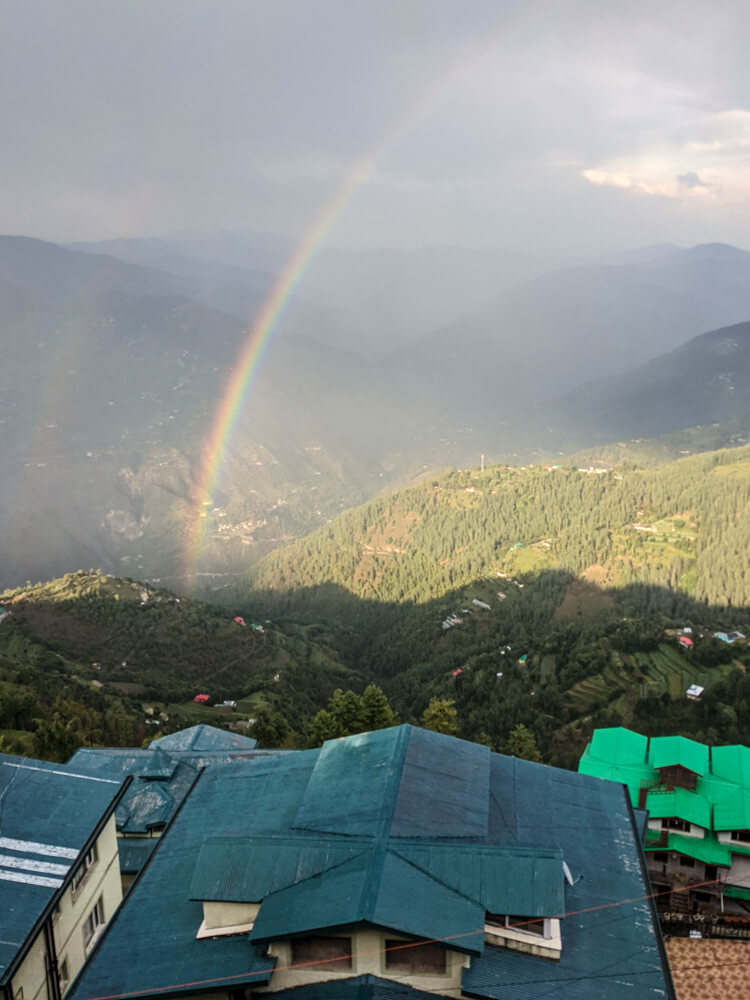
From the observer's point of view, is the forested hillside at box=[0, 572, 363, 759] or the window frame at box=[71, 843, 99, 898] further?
the forested hillside at box=[0, 572, 363, 759]

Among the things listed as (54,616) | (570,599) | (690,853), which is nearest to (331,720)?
(690,853)

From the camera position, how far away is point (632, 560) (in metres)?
123

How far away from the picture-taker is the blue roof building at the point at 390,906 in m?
16.1

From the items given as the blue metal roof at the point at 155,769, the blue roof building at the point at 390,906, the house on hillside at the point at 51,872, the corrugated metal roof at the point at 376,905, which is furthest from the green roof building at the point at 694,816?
the house on hillside at the point at 51,872

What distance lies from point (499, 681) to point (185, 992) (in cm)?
6494

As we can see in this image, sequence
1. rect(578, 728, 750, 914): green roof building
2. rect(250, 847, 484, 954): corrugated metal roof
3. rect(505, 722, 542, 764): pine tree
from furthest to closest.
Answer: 1. rect(505, 722, 542, 764): pine tree
2. rect(578, 728, 750, 914): green roof building
3. rect(250, 847, 484, 954): corrugated metal roof

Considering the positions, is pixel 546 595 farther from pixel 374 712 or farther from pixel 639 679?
pixel 374 712

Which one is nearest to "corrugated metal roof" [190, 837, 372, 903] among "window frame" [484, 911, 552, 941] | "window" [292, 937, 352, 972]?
"window" [292, 937, 352, 972]

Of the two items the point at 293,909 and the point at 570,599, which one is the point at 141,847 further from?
the point at 570,599

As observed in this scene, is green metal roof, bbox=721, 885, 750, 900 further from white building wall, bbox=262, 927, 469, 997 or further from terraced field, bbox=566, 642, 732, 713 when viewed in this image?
terraced field, bbox=566, 642, 732, 713

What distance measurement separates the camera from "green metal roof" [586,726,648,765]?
3881cm

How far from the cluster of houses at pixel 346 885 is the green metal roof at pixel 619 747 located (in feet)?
51.5

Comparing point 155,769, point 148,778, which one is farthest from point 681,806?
point 148,778

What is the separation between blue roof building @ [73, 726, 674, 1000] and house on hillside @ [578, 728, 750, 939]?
11432 millimetres
